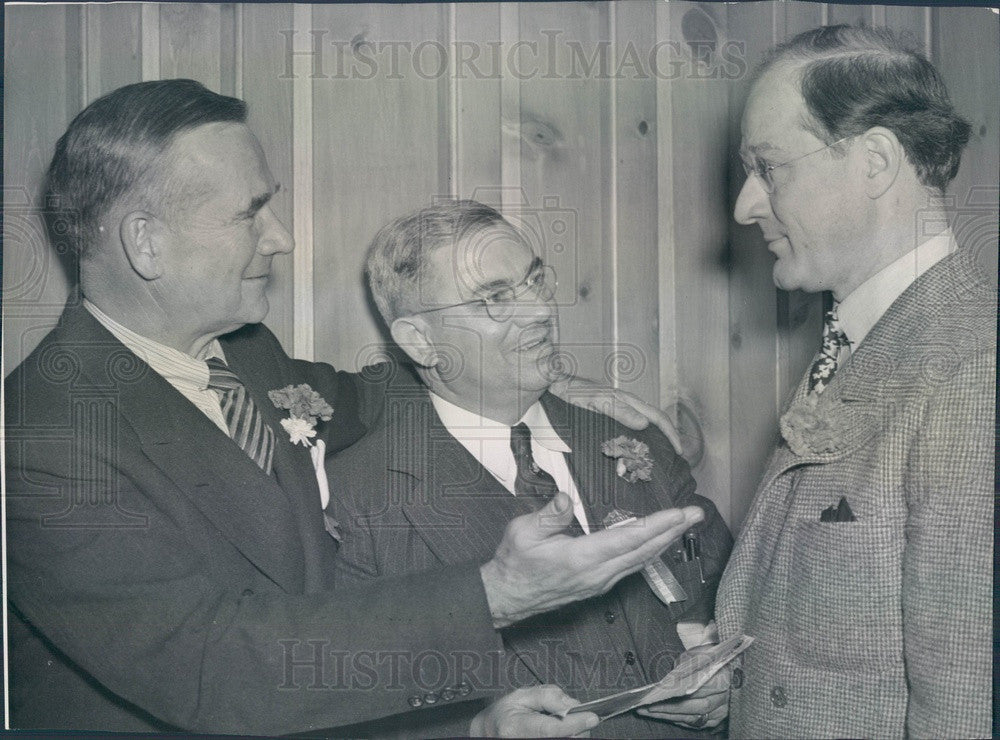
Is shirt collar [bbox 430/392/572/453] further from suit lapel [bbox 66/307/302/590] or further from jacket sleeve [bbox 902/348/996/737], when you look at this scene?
jacket sleeve [bbox 902/348/996/737]

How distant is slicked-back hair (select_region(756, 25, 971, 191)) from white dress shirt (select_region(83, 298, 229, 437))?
1.13 meters

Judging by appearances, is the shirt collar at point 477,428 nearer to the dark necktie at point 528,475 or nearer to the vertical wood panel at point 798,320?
the dark necktie at point 528,475

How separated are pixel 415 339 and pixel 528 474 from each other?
0.31 metres

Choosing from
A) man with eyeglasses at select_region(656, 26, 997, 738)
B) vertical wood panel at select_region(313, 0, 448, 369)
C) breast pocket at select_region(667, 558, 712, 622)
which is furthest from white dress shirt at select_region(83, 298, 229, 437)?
man with eyeglasses at select_region(656, 26, 997, 738)

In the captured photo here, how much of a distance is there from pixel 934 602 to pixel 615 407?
2.04 ft

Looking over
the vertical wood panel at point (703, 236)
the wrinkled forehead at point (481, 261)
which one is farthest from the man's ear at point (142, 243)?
the vertical wood panel at point (703, 236)

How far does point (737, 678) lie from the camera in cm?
203

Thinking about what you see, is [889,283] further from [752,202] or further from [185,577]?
[185,577]

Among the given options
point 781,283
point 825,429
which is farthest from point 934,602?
point 781,283

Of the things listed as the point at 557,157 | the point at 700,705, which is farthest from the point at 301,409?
the point at 700,705

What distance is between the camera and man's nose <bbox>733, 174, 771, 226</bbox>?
204cm

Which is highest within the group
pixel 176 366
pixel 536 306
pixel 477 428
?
pixel 536 306

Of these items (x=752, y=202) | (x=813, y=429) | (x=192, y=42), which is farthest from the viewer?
(x=192, y=42)

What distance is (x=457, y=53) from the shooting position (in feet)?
7.04
